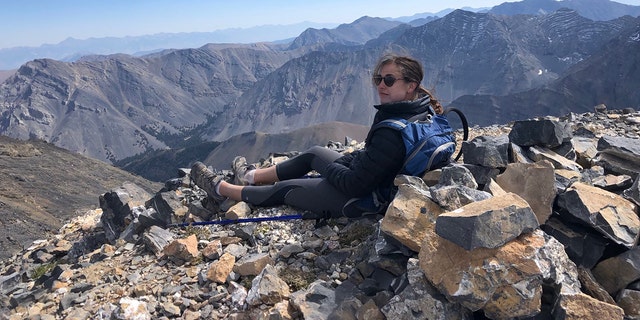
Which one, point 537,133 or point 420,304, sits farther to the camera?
point 537,133

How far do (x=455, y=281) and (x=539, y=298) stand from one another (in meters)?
0.80

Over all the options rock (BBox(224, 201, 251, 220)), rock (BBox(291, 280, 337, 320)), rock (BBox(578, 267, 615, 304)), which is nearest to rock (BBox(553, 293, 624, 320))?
rock (BBox(578, 267, 615, 304))

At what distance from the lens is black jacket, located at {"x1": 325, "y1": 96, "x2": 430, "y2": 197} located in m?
6.48

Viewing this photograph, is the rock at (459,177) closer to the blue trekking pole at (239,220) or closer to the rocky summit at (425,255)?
the rocky summit at (425,255)

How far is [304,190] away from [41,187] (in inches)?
2515

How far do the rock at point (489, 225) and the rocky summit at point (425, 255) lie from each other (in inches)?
0.5

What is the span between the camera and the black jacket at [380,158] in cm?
648

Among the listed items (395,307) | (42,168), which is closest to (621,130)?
(395,307)

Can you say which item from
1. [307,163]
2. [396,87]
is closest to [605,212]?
[396,87]

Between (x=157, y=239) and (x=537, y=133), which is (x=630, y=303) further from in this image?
(x=157, y=239)

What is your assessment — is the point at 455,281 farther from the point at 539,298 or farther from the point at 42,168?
the point at 42,168

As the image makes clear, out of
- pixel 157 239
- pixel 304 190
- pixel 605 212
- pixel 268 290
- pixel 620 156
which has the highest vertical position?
pixel 605 212

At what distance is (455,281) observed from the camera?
427cm

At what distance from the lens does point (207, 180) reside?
10.0 m
